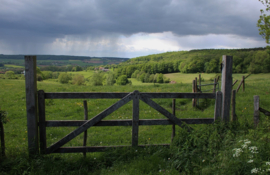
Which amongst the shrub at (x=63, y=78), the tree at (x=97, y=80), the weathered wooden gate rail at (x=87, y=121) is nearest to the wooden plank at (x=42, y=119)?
the weathered wooden gate rail at (x=87, y=121)

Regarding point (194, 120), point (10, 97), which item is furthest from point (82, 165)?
point (10, 97)

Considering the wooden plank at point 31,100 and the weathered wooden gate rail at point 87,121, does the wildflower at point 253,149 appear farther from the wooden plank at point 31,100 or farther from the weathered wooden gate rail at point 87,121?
the wooden plank at point 31,100

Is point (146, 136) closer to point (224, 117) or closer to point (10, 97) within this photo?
point (224, 117)

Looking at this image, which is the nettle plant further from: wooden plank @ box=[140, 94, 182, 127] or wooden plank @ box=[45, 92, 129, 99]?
wooden plank @ box=[45, 92, 129, 99]

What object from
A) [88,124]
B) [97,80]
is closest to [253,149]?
[88,124]

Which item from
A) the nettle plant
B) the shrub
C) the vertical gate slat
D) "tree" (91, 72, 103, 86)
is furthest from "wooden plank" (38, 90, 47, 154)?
"tree" (91, 72, 103, 86)

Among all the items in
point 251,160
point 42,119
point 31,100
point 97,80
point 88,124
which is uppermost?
point 31,100

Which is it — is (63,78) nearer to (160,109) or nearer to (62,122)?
(62,122)

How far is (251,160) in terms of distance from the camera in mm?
3482

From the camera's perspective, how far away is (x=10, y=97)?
14750mm

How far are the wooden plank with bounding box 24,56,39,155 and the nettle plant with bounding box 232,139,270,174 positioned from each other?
4.71 m

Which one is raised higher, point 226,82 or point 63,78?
point 226,82

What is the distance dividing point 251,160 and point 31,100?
5036 millimetres

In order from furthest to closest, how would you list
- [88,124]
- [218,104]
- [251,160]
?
1. [218,104]
2. [88,124]
3. [251,160]
